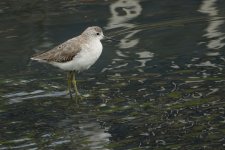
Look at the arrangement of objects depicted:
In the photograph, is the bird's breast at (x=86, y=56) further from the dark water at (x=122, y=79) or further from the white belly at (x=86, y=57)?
the dark water at (x=122, y=79)

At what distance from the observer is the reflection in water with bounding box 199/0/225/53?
18.0 m

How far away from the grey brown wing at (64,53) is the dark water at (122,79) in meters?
0.65

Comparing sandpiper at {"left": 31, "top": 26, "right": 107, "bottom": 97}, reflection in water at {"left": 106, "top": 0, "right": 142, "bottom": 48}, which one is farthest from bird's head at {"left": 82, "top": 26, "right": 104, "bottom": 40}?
reflection in water at {"left": 106, "top": 0, "right": 142, "bottom": 48}

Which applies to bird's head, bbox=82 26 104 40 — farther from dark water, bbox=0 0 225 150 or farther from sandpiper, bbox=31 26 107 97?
dark water, bbox=0 0 225 150

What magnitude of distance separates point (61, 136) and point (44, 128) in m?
0.66

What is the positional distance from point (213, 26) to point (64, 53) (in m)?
6.19

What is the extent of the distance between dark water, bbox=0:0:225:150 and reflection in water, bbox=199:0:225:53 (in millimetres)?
27

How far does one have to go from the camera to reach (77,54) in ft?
48.5

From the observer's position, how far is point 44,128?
1287 centimetres

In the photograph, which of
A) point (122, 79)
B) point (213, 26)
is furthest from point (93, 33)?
point (213, 26)

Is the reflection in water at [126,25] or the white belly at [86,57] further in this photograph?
the reflection in water at [126,25]

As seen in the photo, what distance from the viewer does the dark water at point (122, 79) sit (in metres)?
12.1

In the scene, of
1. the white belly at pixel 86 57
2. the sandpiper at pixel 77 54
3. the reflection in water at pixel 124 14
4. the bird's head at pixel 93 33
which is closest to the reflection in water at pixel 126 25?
the reflection in water at pixel 124 14

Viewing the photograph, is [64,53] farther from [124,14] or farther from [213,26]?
[124,14]
